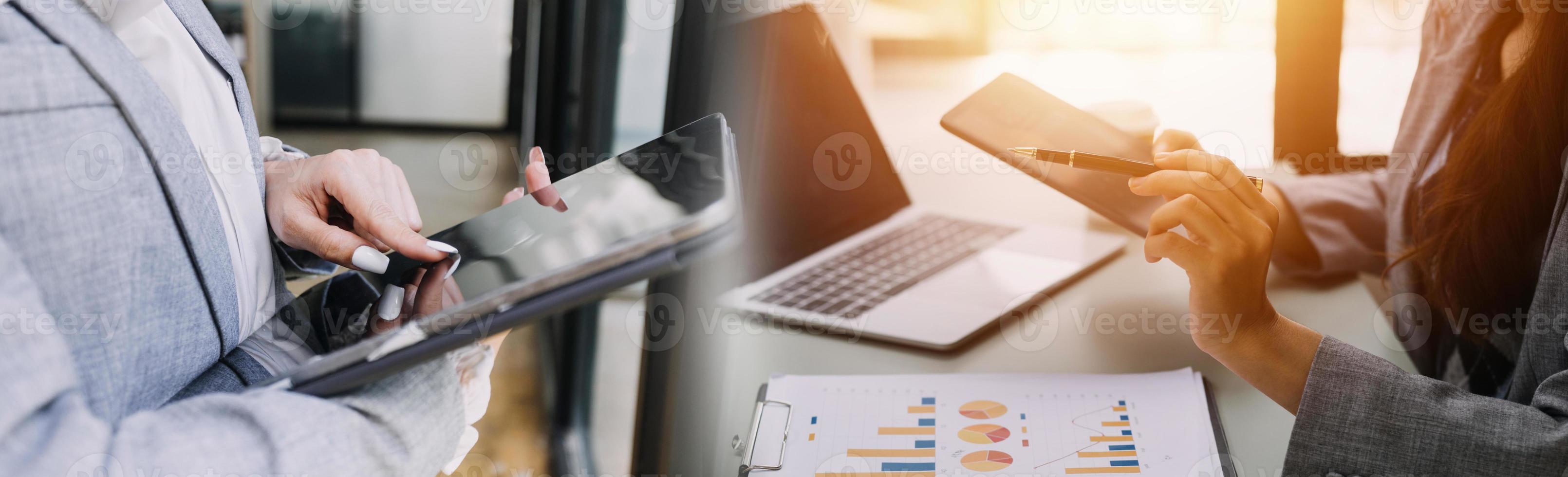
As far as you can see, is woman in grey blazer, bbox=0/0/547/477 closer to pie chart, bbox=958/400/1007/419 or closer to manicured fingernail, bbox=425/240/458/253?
manicured fingernail, bbox=425/240/458/253

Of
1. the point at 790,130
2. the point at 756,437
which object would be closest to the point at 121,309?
the point at 756,437

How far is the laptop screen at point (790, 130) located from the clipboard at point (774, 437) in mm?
264

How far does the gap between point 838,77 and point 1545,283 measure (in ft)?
1.88

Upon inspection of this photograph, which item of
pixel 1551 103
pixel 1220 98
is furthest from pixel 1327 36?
pixel 1551 103

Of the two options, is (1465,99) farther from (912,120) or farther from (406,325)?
(406,325)

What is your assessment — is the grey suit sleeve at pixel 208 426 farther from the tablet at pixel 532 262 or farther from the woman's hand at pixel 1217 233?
the woman's hand at pixel 1217 233

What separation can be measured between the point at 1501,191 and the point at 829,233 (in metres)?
0.58

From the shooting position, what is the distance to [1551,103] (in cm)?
65

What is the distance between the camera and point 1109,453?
21.4 inches

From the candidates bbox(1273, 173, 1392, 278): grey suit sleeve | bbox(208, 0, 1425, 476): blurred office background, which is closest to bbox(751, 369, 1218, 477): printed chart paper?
bbox(208, 0, 1425, 476): blurred office background

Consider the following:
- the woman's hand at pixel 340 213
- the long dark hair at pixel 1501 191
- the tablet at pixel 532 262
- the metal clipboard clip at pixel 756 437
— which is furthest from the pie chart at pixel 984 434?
the long dark hair at pixel 1501 191

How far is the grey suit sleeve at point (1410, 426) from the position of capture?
1.59 feet

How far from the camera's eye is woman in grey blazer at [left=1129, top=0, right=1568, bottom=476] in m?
0.51

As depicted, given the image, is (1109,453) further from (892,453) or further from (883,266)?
(883,266)
